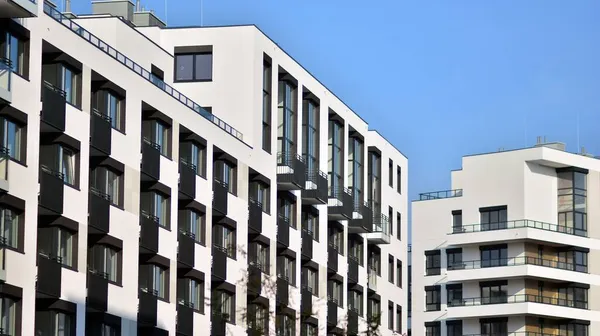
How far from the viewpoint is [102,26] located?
68562 millimetres

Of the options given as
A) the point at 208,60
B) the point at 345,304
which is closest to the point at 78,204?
the point at 208,60

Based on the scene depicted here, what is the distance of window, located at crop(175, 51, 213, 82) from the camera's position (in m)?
79.1

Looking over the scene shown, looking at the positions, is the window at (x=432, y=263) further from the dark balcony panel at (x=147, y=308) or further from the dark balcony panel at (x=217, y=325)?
the dark balcony panel at (x=147, y=308)

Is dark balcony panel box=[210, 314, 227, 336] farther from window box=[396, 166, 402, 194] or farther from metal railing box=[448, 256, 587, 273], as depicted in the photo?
metal railing box=[448, 256, 587, 273]

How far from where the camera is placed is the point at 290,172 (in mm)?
82188

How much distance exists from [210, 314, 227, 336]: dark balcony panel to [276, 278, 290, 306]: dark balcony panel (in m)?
6.93

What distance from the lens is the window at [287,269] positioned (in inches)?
3246

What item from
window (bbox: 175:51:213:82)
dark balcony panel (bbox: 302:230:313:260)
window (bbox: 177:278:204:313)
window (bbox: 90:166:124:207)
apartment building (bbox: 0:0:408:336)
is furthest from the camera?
dark balcony panel (bbox: 302:230:313:260)

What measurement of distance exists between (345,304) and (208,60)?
21507mm

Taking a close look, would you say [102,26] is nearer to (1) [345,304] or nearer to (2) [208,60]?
(2) [208,60]

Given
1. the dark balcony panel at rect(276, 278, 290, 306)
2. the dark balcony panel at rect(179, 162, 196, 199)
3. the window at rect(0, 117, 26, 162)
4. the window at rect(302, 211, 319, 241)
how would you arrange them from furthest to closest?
the window at rect(302, 211, 319, 241) < the dark balcony panel at rect(276, 278, 290, 306) < the dark balcony panel at rect(179, 162, 196, 199) < the window at rect(0, 117, 26, 162)

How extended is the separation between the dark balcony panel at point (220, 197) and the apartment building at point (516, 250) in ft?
179

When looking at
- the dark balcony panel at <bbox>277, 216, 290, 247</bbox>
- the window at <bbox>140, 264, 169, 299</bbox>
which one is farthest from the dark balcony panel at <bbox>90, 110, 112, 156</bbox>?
the dark balcony panel at <bbox>277, 216, 290, 247</bbox>

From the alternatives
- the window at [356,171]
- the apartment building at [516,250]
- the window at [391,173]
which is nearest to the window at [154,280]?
the window at [356,171]
